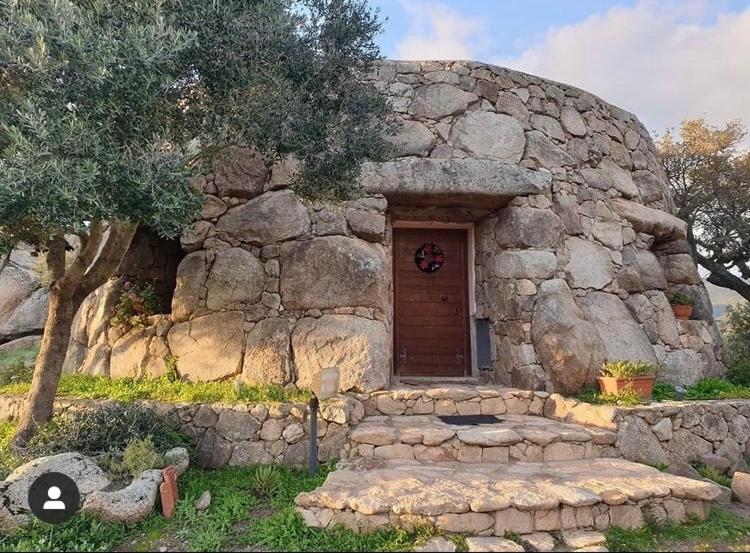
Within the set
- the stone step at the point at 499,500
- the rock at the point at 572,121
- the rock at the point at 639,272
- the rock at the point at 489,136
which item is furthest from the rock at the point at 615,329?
the rock at the point at 572,121

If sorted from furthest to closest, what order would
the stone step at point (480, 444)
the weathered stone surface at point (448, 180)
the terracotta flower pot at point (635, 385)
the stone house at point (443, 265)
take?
the weathered stone surface at point (448, 180), the stone house at point (443, 265), the terracotta flower pot at point (635, 385), the stone step at point (480, 444)

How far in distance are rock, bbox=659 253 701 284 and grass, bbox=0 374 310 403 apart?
6214mm

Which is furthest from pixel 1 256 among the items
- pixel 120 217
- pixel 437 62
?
pixel 437 62

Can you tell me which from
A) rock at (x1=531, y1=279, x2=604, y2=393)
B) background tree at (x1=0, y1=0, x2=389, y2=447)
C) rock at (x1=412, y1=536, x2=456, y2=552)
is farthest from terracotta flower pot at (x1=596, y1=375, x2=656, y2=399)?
background tree at (x1=0, y1=0, x2=389, y2=447)

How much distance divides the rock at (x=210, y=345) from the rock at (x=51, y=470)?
179 centimetres

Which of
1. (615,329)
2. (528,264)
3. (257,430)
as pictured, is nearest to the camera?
(257,430)

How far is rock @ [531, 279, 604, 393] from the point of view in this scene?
569 centimetres

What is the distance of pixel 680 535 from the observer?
346 centimetres

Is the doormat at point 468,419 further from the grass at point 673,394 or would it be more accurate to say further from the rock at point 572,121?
the rock at point 572,121

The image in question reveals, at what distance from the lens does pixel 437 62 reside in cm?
671

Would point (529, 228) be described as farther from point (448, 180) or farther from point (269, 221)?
point (269, 221)

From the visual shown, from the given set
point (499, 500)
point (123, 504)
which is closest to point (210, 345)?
point (123, 504)

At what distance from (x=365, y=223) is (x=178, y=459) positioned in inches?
129

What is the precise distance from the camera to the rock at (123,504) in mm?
3451
